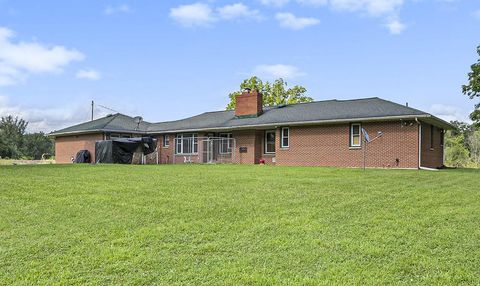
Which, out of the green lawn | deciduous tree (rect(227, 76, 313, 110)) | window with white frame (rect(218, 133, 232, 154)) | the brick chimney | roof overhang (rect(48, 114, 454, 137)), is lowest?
the green lawn

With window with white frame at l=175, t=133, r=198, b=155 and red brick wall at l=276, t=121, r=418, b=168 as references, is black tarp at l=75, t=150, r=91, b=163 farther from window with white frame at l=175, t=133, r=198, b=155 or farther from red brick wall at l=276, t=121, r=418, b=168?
red brick wall at l=276, t=121, r=418, b=168

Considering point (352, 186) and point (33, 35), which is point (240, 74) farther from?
point (352, 186)

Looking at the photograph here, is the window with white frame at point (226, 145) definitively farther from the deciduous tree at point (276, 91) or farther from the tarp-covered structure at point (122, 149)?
the deciduous tree at point (276, 91)

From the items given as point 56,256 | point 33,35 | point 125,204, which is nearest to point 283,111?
point 33,35

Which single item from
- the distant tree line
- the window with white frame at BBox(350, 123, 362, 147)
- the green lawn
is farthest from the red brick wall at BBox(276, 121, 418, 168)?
the distant tree line

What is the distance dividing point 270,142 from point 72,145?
1672cm

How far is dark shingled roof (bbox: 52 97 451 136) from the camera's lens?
19.9m

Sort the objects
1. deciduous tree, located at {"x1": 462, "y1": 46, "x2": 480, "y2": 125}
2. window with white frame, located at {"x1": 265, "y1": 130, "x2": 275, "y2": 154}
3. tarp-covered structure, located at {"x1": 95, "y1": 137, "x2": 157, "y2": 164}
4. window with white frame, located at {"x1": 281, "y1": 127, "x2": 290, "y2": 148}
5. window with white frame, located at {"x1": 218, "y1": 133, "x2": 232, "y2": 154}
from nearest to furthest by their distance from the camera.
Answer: window with white frame, located at {"x1": 281, "y1": 127, "x2": 290, "y2": 148} < window with white frame, located at {"x1": 265, "y1": 130, "x2": 275, "y2": 154} < tarp-covered structure, located at {"x1": 95, "y1": 137, "x2": 157, "y2": 164} < window with white frame, located at {"x1": 218, "y1": 133, "x2": 232, "y2": 154} < deciduous tree, located at {"x1": 462, "y1": 46, "x2": 480, "y2": 125}

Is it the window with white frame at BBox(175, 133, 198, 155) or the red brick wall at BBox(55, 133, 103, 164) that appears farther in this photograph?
the red brick wall at BBox(55, 133, 103, 164)

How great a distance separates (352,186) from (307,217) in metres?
4.18

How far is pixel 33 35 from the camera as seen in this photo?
1730 centimetres

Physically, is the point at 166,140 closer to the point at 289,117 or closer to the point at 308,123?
the point at 289,117

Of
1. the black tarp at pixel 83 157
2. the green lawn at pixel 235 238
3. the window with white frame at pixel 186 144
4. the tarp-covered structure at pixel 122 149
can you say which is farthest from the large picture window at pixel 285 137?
the green lawn at pixel 235 238

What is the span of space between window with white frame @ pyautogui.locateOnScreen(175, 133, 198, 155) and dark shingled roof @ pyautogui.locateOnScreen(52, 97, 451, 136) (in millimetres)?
662
